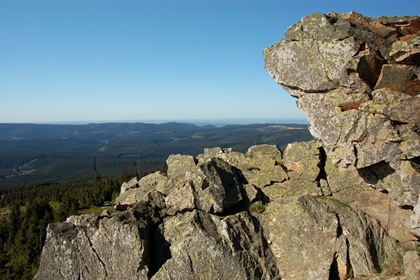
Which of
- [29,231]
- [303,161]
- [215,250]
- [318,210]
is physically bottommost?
[29,231]

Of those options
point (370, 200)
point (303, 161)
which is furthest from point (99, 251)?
point (370, 200)

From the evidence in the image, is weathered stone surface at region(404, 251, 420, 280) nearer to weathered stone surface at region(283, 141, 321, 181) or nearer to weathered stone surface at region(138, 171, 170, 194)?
weathered stone surface at region(283, 141, 321, 181)

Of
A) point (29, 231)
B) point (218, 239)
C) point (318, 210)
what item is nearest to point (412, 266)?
point (318, 210)

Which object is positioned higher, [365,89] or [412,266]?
[365,89]

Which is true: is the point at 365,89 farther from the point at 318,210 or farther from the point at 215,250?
the point at 215,250

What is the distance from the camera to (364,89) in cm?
1524

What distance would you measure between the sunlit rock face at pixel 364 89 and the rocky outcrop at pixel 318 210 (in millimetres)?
58

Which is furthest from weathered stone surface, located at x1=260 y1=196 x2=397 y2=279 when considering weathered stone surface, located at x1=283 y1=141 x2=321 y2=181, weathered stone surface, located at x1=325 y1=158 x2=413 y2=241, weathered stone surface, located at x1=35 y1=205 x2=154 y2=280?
weathered stone surface, located at x1=35 y1=205 x2=154 y2=280

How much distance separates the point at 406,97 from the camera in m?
14.1

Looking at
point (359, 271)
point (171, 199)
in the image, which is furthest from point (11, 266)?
point (359, 271)

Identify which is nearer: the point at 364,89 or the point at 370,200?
the point at 364,89

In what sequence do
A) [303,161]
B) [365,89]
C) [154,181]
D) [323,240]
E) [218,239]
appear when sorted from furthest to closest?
[154,181]
[303,161]
[323,240]
[365,89]
[218,239]

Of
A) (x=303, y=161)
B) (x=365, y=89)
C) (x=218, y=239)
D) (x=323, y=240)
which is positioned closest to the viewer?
(x=218, y=239)

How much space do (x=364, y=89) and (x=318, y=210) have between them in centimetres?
783
